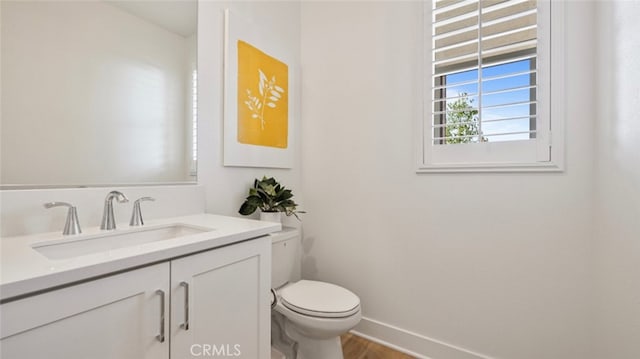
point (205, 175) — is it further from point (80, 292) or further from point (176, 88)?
point (80, 292)

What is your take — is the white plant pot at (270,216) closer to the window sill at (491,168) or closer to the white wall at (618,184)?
the window sill at (491,168)

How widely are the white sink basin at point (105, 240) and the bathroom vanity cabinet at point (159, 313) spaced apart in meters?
0.22

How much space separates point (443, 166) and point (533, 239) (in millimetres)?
526

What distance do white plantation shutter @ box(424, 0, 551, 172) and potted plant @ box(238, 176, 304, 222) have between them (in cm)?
85

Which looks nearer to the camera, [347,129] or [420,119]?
[420,119]

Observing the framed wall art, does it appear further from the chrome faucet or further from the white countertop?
the white countertop

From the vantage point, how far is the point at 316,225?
6.42 feet

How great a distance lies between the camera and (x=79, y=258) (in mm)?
604

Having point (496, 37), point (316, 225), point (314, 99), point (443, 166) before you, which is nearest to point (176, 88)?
point (314, 99)

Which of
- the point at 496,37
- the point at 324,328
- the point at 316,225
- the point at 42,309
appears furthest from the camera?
the point at 316,225

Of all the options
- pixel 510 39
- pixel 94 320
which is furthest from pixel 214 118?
pixel 510 39

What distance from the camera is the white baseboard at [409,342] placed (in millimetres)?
1473

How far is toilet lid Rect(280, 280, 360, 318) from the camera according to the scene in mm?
1271

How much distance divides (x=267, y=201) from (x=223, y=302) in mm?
738
